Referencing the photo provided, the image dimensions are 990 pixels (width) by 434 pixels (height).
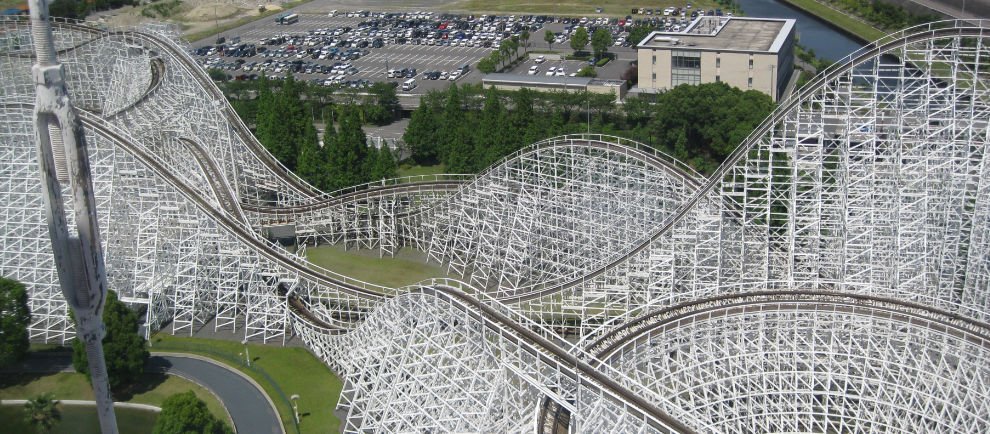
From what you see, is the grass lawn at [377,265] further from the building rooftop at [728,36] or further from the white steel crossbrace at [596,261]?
the building rooftop at [728,36]

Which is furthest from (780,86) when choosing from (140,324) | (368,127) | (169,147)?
(140,324)

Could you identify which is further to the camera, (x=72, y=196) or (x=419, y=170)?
(x=419, y=170)

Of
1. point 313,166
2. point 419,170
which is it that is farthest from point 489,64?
point 313,166

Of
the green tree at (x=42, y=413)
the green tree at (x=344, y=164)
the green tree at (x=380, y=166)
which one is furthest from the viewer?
the green tree at (x=344, y=164)

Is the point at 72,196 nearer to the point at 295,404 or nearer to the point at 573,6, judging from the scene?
the point at 295,404

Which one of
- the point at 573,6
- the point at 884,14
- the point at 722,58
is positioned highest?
the point at 722,58

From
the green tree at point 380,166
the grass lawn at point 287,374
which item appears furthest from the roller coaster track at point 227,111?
the grass lawn at point 287,374

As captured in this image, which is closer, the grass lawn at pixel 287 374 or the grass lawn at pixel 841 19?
the grass lawn at pixel 287 374

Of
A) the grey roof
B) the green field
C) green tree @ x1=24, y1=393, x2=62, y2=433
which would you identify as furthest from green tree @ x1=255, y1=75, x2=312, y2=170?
green tree @ x1=24, y1=393, x2=62, y2=433
